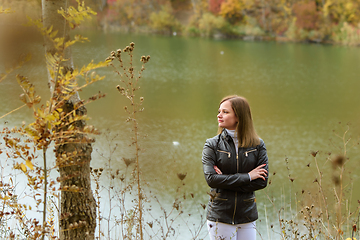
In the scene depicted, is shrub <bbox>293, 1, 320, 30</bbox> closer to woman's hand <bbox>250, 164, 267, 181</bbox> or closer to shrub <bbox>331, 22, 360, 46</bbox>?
shrub <bbox>331, 22, 360, 46</bbox>

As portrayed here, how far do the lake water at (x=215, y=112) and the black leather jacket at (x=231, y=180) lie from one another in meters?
0.29

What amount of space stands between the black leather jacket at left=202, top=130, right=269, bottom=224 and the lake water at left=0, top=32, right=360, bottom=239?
29cm

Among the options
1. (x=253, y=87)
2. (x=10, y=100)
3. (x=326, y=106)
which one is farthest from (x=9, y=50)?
(x=253, y=87)

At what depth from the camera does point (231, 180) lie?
159cm

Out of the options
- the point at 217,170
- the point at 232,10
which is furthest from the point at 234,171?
the point at 232,10

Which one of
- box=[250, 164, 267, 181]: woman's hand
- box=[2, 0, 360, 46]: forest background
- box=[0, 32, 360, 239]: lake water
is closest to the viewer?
box=[250, 164, 267, 181]: woman's hand

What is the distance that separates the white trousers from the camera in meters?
1.64

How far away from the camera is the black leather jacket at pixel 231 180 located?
161cm

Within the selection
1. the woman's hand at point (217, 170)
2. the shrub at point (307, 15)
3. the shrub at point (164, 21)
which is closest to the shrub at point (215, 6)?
the shrub at point (164, 21)

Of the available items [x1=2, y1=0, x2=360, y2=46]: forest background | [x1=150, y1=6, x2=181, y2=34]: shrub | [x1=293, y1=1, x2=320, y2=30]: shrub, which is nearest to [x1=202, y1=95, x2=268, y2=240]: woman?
[x1=2, y1=0, x2=360, y2=46]: forest background

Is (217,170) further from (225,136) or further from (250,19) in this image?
(250,19)

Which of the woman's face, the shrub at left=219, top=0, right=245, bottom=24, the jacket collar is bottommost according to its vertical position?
the jacket collar

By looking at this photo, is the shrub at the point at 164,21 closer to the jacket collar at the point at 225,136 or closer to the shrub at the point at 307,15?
the shrub at the point at 307,15

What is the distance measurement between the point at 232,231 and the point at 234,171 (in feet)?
0.86
